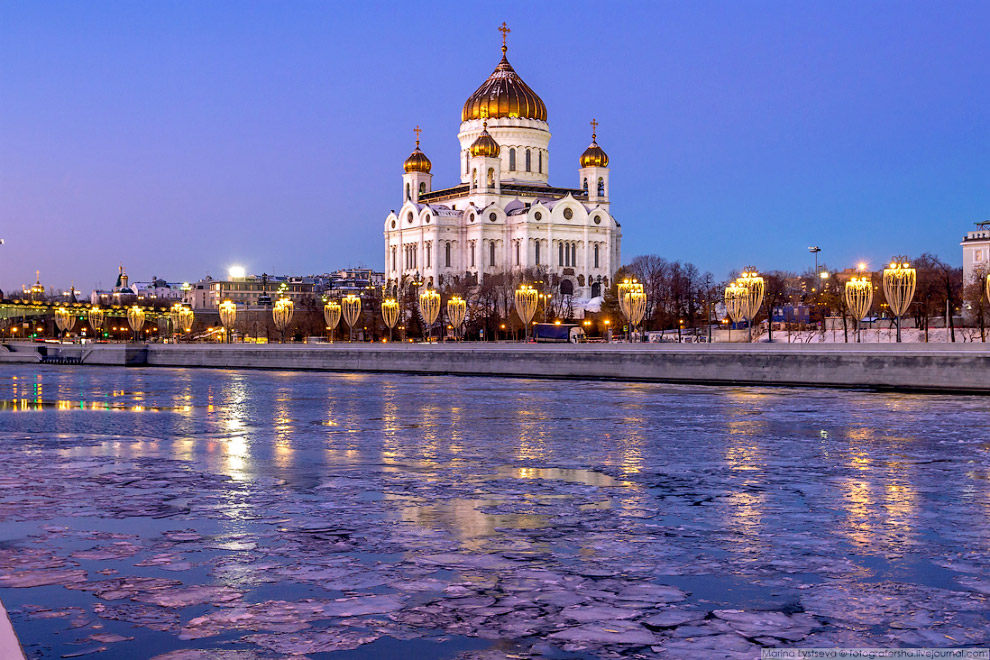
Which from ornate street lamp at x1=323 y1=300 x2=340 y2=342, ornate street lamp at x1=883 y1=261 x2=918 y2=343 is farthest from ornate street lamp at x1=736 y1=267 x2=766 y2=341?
ornate street lamp at x1=323 y1=300 x2=340 y2=342

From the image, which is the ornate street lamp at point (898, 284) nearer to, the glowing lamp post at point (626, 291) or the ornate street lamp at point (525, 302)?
the glowing lamp post at point (626, 291)

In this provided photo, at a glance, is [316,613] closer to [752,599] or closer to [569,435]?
[752,599]

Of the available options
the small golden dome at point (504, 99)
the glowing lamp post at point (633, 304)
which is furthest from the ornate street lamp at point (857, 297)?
the small golden dome at point (504, 99)

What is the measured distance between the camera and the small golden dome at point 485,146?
98125mm

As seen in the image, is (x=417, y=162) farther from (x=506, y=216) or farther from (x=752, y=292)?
(x=752, y=292)

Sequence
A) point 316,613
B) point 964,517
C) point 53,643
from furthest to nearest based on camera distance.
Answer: point 964,517, point 316,613, point 53,643

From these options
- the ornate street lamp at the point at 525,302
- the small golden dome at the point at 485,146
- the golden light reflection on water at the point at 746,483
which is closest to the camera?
the golden light reflection on water at the point at 746,483

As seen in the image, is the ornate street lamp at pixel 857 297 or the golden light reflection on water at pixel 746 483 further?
the ornate street lamp at pixel 857 297

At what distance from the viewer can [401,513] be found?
1052cm

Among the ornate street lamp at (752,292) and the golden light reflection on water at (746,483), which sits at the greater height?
the ornate street lamp at (752,292)

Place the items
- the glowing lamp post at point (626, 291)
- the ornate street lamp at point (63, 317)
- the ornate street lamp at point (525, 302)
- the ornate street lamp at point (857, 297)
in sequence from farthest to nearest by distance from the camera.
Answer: the ornate street lamp at point (63, 317)
the ornate street lamp at point (525, 302)
the glowing lamp post at point (626, 291)
the ornate street lamp at point (857, 297)

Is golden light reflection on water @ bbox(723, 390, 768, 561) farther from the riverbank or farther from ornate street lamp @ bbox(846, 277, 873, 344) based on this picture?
ornate street lamp @ bbox(846, 277, 873, 344)

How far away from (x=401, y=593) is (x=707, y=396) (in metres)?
22.7

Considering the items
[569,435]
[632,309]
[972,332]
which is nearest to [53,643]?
[569,435]
